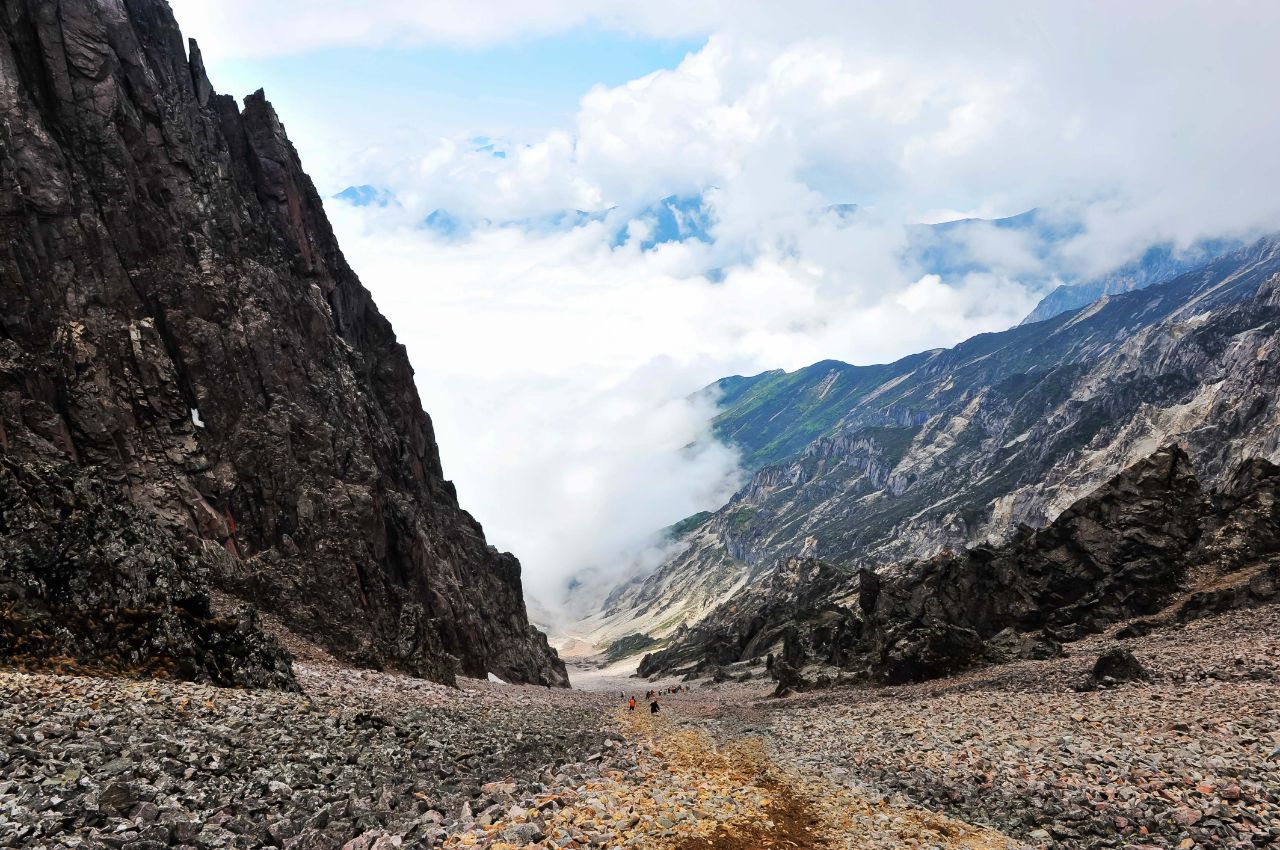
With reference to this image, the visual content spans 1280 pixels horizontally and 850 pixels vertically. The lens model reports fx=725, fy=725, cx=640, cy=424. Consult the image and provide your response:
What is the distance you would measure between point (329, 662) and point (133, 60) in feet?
211

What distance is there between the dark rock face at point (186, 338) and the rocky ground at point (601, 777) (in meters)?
31.2

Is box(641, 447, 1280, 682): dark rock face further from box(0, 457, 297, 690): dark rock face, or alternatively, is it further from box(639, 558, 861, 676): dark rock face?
box(0, 457, 297, 690): dark rock face

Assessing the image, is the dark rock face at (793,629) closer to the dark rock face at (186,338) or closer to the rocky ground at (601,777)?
the dark rock face at (186,338)

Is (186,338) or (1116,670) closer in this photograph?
(1116,670)

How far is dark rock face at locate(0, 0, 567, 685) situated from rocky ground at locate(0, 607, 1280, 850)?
102 feet

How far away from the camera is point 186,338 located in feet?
226

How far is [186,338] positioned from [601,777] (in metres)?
64.7

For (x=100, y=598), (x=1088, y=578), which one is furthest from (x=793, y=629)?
(x=100, y=598)

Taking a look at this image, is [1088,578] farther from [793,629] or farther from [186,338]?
[186,338]

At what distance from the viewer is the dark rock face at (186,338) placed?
58.2m

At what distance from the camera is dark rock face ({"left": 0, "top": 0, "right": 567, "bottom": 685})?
58.2 m

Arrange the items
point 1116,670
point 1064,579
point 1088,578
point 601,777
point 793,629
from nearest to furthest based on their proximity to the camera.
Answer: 1. point 601,777
2. point 1116,670
3. point 1088,578
4. point 1064,579
5. point 793,629

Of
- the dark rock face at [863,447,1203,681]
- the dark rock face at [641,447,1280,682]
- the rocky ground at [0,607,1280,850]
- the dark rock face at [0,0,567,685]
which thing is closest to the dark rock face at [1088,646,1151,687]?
the rocky ground at [0,607,1280,850]

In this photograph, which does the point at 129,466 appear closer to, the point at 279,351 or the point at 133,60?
the point at 279,351
